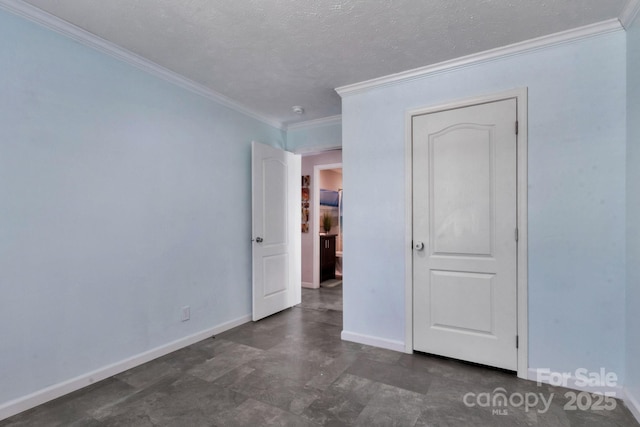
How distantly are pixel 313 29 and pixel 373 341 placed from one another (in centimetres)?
272

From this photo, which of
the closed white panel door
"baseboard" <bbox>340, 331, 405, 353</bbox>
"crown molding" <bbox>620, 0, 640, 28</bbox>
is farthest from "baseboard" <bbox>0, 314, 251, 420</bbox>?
"crown molding" <bbox>620, 0, 640, 28</bbox>

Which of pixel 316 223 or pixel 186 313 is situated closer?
pixel 186 313

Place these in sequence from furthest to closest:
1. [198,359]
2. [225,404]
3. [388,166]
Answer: [388,166] < [198,359] < [225,404]

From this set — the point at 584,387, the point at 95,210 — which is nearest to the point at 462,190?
the point at 584,387

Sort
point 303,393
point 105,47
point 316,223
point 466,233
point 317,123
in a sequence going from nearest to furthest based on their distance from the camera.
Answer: point 303,393 < point 105,47 < point 466,233 < point 317,123 < point 316,223

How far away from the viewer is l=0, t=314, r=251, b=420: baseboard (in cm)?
196

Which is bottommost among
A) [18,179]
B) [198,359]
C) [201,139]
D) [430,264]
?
[198,359]

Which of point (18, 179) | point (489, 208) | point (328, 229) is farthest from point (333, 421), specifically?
point (328, 229)

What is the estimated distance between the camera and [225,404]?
6.81 feet

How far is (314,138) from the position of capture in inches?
170

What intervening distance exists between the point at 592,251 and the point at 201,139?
348cm

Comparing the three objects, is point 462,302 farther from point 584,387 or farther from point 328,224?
point 328,224

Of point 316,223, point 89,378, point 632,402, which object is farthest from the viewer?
point 316,223

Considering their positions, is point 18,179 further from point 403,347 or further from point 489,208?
point 489,208
